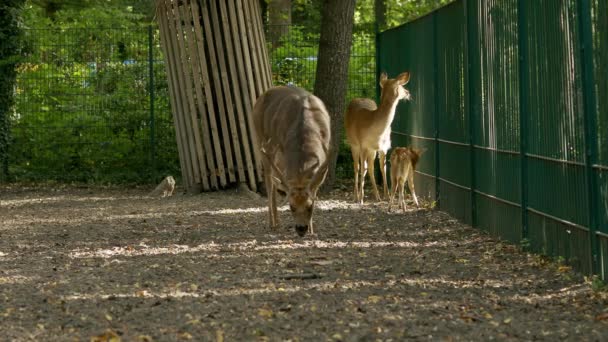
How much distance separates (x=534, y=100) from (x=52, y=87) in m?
12.4

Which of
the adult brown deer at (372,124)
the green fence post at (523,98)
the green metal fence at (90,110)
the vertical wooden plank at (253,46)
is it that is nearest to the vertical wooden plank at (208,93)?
the vertical wooden plank at (253,46)

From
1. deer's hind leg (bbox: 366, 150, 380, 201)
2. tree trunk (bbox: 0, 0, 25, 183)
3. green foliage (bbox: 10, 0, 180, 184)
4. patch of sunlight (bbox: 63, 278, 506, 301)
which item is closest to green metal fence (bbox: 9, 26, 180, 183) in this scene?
green foliage (bbox: 10, 0, 180, 184)

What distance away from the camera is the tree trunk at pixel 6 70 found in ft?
68.8

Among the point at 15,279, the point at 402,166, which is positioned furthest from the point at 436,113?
the point at 15,279

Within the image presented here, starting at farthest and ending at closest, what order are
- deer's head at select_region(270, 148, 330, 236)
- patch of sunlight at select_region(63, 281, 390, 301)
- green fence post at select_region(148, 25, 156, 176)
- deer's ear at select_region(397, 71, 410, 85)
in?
1. green fence post at select_region(148, 25, 156, 176)
2. deer's ear at select_region(397, 71, 410, 85)
3. deer's head at select_region(270, 148, 330, 236)
4. patch of sunlight at select_region(63, 281, 390, 301)

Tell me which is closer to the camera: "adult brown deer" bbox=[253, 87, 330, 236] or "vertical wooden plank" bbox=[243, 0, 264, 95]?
"adult brown deer" bbox=[253, 87, 330, 236]

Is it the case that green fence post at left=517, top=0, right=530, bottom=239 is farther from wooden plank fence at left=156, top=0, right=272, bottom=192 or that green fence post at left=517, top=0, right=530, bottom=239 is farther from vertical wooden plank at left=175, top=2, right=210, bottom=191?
vertical wooden plank at left=175, top=2, right=210, bottom=191

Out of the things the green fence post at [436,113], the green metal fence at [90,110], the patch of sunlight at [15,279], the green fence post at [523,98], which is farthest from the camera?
the green metal fence at [90,110]

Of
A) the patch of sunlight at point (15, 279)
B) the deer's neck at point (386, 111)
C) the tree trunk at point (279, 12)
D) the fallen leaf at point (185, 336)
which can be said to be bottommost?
the patch of sunlight at point (15, 279)

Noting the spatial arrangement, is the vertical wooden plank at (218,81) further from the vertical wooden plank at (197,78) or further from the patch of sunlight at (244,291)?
the patch of sunlight at (244,291)

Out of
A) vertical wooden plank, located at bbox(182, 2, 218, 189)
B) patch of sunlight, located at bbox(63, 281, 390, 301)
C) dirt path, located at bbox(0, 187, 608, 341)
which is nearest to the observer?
dirt path, located at bbox(0, 187, 608, 341)

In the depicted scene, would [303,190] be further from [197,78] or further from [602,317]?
[197,78]

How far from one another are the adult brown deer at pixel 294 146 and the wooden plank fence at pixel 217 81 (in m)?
3.99

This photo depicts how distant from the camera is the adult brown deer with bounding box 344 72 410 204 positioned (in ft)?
52.9
